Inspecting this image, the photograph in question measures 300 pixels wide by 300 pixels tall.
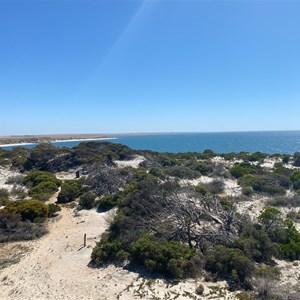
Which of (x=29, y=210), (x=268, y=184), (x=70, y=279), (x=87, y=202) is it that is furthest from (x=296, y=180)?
(x=29, y=210)

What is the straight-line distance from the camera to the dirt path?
30.9ft

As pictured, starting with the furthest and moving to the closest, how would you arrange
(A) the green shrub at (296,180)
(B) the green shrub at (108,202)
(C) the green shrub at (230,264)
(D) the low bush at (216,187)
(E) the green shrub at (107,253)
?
(A) the green shrub at (296,180) → (D) the low bush at (216,187) → (B) the green shrub at (108,202) → (E) the green shrub at (107,253) → (C) the green shrub at (230,264)

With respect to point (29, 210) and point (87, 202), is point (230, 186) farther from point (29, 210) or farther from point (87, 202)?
point (29, 210)

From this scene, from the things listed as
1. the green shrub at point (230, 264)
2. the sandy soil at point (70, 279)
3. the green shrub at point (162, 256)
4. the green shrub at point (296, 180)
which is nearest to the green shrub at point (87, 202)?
the sandy soil at point (70, 279)

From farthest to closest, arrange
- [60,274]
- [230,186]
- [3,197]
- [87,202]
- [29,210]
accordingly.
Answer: [230,186] < [3,197] < [87,202] < [29,210] < [60,274]

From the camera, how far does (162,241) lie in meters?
11.9

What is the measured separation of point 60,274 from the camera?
35.1 feet

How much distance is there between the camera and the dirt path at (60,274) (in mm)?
9406

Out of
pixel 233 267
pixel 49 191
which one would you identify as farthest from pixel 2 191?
pixel 233 267

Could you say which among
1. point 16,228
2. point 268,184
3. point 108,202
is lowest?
point 16,228

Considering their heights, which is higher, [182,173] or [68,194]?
[182,173]

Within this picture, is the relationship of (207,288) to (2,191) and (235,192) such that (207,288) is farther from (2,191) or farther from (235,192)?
(2,191)

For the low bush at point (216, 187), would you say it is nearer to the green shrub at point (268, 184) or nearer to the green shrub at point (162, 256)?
the green shrub at point (268, 184)

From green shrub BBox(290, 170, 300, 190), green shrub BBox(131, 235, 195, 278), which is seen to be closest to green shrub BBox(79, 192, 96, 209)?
green shrub BBox(131, 235, 195, 278)
